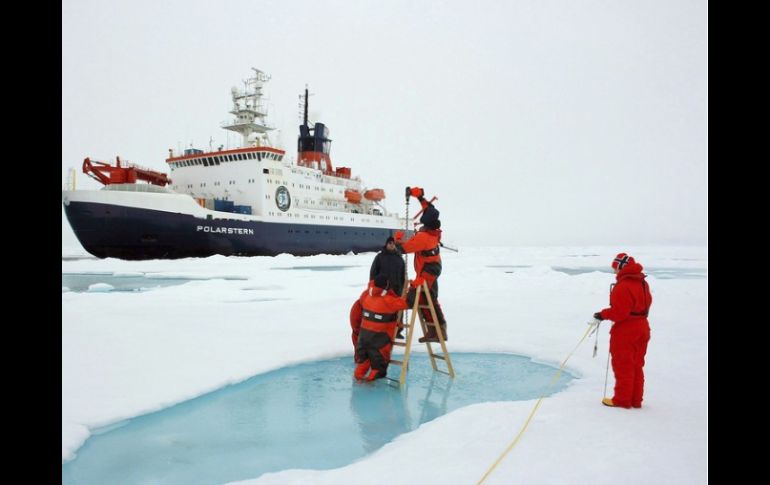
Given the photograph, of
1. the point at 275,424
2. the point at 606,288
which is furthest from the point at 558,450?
the point at 606,288

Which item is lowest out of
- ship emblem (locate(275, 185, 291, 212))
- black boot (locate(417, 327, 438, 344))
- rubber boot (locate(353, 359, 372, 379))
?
rubber boot (locate(353, 359, 372, 379))

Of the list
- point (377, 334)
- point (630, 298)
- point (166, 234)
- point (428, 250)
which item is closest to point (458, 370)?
point (377, 334)

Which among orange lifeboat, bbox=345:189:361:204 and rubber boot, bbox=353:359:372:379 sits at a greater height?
orange lifeboat, bbox=345:189:361:204

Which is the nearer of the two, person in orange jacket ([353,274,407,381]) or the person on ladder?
person in orange jacket ([353,274,407,381])

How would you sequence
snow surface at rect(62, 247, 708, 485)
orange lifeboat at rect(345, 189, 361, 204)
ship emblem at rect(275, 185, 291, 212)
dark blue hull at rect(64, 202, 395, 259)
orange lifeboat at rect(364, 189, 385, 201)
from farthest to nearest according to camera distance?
orange lifeboat at rect(364, 189, 385, 201)
orange lifeboat at rect(345, 189, 361, 204)
ship emblem at rect(275, 185, 291, 212)
dark blue hull at rect(64, 202, 395, 259)
snow surface at rect(62, 247, 708, 485)

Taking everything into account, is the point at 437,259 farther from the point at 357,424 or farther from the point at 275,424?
the point at 275,424

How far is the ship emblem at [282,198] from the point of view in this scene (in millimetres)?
24328

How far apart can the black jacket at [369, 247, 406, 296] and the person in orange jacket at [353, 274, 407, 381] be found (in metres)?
0.31

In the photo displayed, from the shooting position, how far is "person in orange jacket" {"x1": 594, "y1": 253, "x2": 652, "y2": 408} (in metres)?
3.23

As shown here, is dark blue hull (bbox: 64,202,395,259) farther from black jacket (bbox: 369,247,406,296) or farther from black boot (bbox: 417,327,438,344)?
black boot (bbox: 417,327,438,344)

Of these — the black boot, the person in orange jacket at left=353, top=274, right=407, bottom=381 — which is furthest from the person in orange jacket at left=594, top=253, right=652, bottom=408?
the person in orange jacket at left=353, top=274, right=407, bottom=381

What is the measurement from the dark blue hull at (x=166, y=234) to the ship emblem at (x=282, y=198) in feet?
3.50

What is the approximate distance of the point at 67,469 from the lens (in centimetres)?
262
